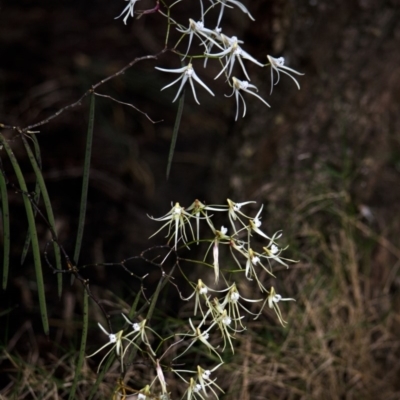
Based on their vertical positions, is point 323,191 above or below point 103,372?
below

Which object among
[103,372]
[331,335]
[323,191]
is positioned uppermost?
[103,372]

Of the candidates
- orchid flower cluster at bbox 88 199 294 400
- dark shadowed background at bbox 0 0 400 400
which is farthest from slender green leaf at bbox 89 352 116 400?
dark shadowed background at bbox 0 0 400 400

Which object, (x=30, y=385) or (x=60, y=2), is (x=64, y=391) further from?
(x=60, y=2)

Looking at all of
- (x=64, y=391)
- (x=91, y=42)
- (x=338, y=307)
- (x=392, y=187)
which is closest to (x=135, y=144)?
(x=91, y=42)

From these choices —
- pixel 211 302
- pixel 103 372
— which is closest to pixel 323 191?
pixel 211 302

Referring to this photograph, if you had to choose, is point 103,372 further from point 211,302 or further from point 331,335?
point 331,335

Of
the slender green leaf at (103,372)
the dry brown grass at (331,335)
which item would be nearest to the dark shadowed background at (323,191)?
the dry brown grass at (331,335)

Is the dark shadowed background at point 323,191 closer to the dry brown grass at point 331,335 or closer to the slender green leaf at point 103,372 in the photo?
the dry brown grass at point 331,335

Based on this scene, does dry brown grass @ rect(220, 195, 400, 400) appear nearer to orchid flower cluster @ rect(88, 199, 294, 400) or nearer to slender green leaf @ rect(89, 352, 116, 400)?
orchid flower cluster @ rect(88, 199, 294, 400)
